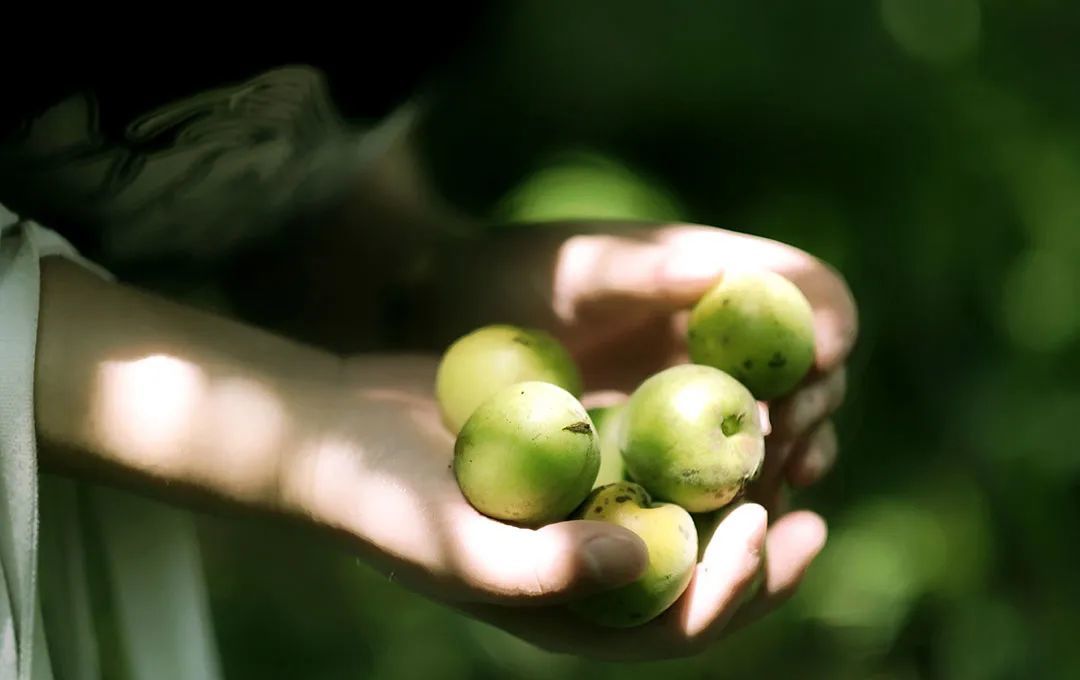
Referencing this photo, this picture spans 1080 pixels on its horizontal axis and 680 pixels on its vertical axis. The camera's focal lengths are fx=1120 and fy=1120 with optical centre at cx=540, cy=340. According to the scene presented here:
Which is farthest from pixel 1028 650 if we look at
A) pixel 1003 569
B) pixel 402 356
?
pixel 402 356

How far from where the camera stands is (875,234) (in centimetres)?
114

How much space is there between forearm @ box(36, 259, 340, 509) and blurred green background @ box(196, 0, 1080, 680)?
53cm

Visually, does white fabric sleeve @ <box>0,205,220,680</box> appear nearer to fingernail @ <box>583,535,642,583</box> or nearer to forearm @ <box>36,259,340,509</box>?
forearm @ <box>36,259,340,509</box>

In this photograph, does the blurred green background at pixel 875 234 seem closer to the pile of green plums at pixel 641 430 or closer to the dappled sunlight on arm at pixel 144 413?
the pile of green plums at pixel 641 430

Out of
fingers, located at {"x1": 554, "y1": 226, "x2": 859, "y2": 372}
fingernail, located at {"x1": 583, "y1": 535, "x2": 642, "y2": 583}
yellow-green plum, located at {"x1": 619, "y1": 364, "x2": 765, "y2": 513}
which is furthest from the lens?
fingers, located at {"x1": 554, "y1": 226, "x2": 859, "y2": 372}

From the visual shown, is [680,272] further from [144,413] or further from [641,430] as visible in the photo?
[144,413]

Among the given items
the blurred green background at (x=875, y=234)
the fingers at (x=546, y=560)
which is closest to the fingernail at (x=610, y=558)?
the fingers at (x=546, y=560)

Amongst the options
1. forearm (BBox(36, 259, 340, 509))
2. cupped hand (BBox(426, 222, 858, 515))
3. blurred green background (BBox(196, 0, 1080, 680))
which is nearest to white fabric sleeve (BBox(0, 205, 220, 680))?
forearm (BBox(36, 259, 340, 509))

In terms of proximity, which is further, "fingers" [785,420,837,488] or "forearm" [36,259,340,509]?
"fingers" [785,420,837,488]

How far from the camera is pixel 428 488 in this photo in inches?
20.2

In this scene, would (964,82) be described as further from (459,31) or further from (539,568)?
(539,568)

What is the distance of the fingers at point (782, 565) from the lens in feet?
2.04

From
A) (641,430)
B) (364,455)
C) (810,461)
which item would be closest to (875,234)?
(810,461)

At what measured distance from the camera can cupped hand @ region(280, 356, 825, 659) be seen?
0.46 meters
